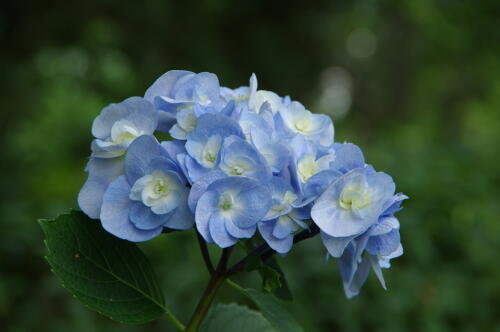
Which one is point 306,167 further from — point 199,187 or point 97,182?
point 97,182

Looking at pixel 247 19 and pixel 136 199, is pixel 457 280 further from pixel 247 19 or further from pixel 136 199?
pixel 247 19

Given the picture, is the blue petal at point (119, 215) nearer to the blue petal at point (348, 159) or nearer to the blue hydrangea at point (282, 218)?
the blue hydrangea at point (282, 218)

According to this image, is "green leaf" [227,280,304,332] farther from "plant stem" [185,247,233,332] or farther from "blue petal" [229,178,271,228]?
"blue petal" [229,178,271,228]

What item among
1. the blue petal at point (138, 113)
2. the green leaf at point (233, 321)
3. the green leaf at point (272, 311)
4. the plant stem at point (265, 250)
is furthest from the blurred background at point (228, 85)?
the blue petal at point (138, 113)

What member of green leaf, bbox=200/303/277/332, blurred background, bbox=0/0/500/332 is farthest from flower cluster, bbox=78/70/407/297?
blurred background, bbox=0/0/500/332

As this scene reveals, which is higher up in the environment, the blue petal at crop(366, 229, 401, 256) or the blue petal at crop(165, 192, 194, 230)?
the blue petal at crop(366, 229, 401, 256)

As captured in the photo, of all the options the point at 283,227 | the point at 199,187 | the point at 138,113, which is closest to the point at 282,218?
the point at 283,227
